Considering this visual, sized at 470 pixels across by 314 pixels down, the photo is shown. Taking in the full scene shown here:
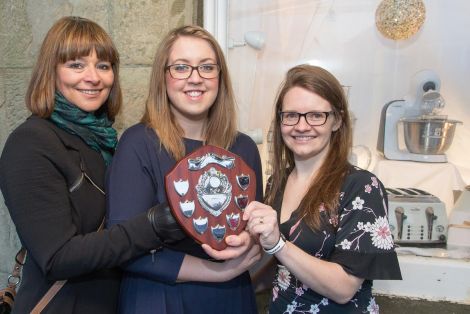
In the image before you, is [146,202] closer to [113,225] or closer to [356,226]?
[113,225]

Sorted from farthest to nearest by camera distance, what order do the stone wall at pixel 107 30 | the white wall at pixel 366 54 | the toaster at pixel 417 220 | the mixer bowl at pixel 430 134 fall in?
the white wall at pixel 366 54
the mixer bowl at pixel 430 134
the toaster at pixel 417 220
the stone wall at pixel 107 30

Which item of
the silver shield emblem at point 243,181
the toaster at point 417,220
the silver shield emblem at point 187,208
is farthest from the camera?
the toaster at point 417,220

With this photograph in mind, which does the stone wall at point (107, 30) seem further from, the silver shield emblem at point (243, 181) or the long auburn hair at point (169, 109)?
the silver shield emblem at point (243, 181)

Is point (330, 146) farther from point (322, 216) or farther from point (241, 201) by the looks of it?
point (241, 201)

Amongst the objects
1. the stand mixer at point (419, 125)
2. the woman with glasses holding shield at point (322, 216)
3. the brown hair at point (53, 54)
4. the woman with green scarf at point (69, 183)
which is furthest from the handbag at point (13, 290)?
the stand mixer at point (419, 125)

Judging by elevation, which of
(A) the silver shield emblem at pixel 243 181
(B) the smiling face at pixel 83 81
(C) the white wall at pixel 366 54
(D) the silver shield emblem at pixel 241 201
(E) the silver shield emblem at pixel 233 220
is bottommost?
(E) the silver shield emblem at pixel 233 220

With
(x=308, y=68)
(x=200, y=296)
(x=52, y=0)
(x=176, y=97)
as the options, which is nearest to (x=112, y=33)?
(x=52, y=0)

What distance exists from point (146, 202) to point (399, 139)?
7.69 ft

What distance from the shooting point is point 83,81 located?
4.33 ft

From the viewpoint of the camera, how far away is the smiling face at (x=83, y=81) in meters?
1.30

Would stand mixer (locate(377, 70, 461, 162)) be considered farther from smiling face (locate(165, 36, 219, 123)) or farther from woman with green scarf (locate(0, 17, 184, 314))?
woman with green scarf (locate(0, 17, 184, 314))

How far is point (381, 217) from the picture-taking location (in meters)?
1.22

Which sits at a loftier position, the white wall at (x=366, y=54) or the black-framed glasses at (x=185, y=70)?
the white wall at (x=366, y=54)

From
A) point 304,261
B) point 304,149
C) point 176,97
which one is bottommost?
point 304,261
